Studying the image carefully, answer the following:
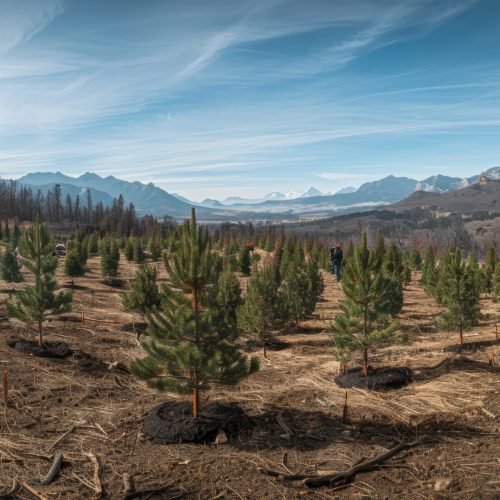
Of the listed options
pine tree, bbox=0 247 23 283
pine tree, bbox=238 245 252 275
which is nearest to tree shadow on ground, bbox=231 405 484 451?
pine tree, bbox=0 247 23 283

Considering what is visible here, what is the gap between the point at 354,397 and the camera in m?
10.8

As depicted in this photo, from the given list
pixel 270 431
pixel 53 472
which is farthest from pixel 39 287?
pixel 270 431

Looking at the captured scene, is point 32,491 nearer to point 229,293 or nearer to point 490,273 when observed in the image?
point 229,293

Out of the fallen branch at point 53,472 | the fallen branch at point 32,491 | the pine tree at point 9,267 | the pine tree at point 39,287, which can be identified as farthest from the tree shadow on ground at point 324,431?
the pine tree at point 9,267

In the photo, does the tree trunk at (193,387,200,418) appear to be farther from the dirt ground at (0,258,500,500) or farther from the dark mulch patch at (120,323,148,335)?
the dark mulch patch at (120,323,148,335)

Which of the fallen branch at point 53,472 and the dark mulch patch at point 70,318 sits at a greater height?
the fallen branch at point 53,472

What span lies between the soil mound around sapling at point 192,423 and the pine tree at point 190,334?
0.98 feet

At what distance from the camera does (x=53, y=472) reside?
690 cm

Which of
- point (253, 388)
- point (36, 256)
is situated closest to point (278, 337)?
point (253, 388)

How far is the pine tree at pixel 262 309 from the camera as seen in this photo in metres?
→ 16.1

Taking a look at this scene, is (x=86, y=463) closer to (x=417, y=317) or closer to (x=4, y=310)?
(x=4, y=310)

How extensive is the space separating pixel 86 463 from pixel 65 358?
641cm

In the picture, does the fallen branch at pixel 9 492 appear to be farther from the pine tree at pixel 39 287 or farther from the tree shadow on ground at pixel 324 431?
the pine tree at pixel 39 287

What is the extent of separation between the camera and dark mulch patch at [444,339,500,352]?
1516cm
